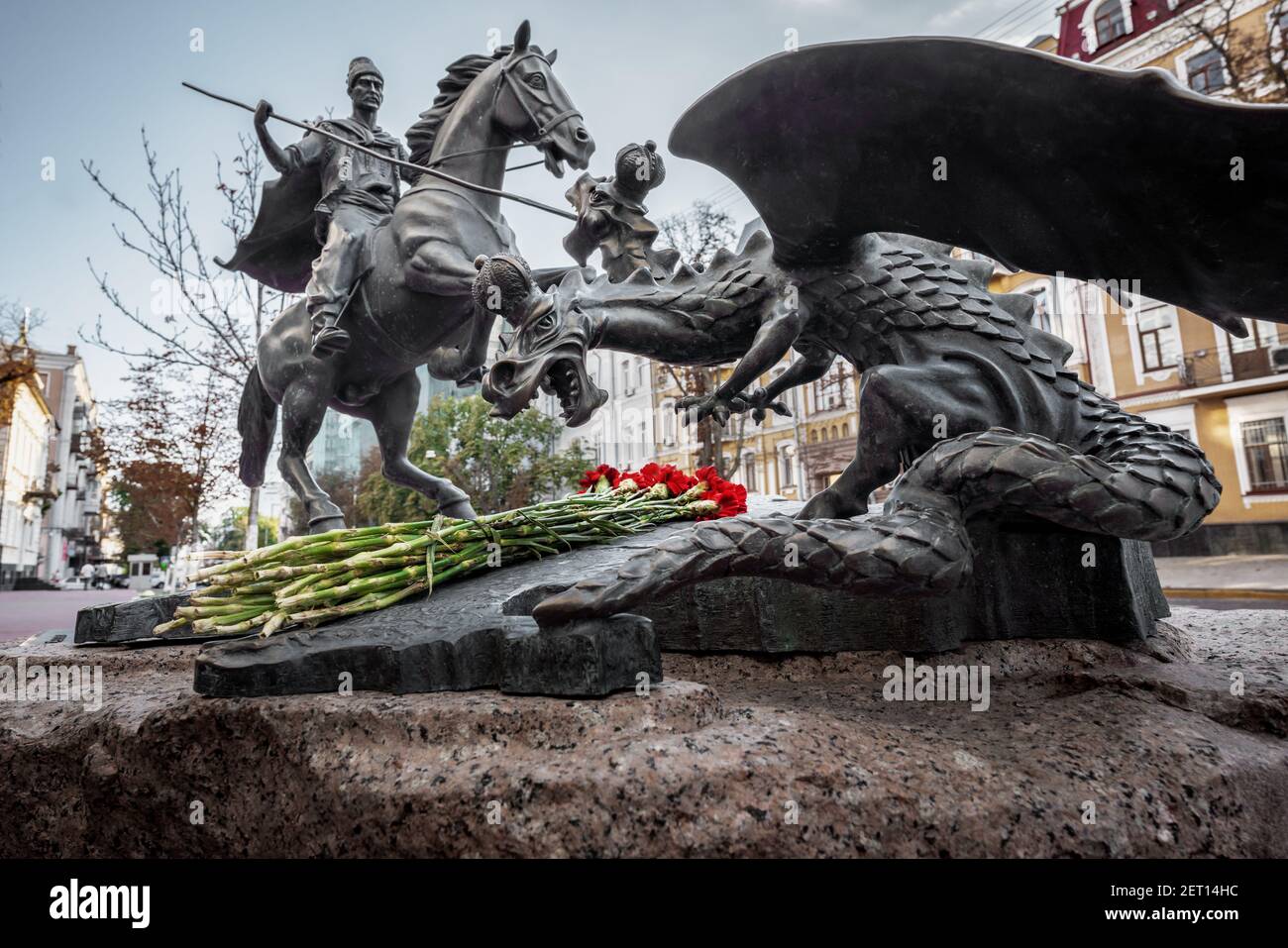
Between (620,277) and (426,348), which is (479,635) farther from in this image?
(426,348)

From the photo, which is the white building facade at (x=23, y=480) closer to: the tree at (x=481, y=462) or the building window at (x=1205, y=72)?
the tree at (x=481, y=462)

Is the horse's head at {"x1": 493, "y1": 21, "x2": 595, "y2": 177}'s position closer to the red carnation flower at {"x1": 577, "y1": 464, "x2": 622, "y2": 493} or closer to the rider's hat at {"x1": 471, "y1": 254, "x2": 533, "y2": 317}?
the red carnation flower at {"x1": 577, "y1": 464, "x2": 622, "y2": 493}

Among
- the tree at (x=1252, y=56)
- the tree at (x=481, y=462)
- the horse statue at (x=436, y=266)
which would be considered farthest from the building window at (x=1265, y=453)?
the horse statue at (x=436, y=266)

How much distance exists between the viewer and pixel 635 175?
2521mm

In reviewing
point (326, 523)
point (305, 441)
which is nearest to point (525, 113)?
point (305, 441)

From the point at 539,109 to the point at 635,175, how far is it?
2.08 m

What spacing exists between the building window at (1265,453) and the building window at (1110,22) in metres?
9.81

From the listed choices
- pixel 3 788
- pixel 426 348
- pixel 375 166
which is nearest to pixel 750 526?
pixel 3 788

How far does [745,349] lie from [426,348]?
102 inches

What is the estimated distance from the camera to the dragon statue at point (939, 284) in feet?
4.98

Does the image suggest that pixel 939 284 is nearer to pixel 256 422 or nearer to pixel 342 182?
pixel 342 182

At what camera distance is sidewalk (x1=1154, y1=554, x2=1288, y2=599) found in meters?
10.1

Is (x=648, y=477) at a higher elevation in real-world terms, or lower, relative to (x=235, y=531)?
lower

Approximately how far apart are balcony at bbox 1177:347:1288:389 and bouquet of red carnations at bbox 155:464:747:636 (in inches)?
766
